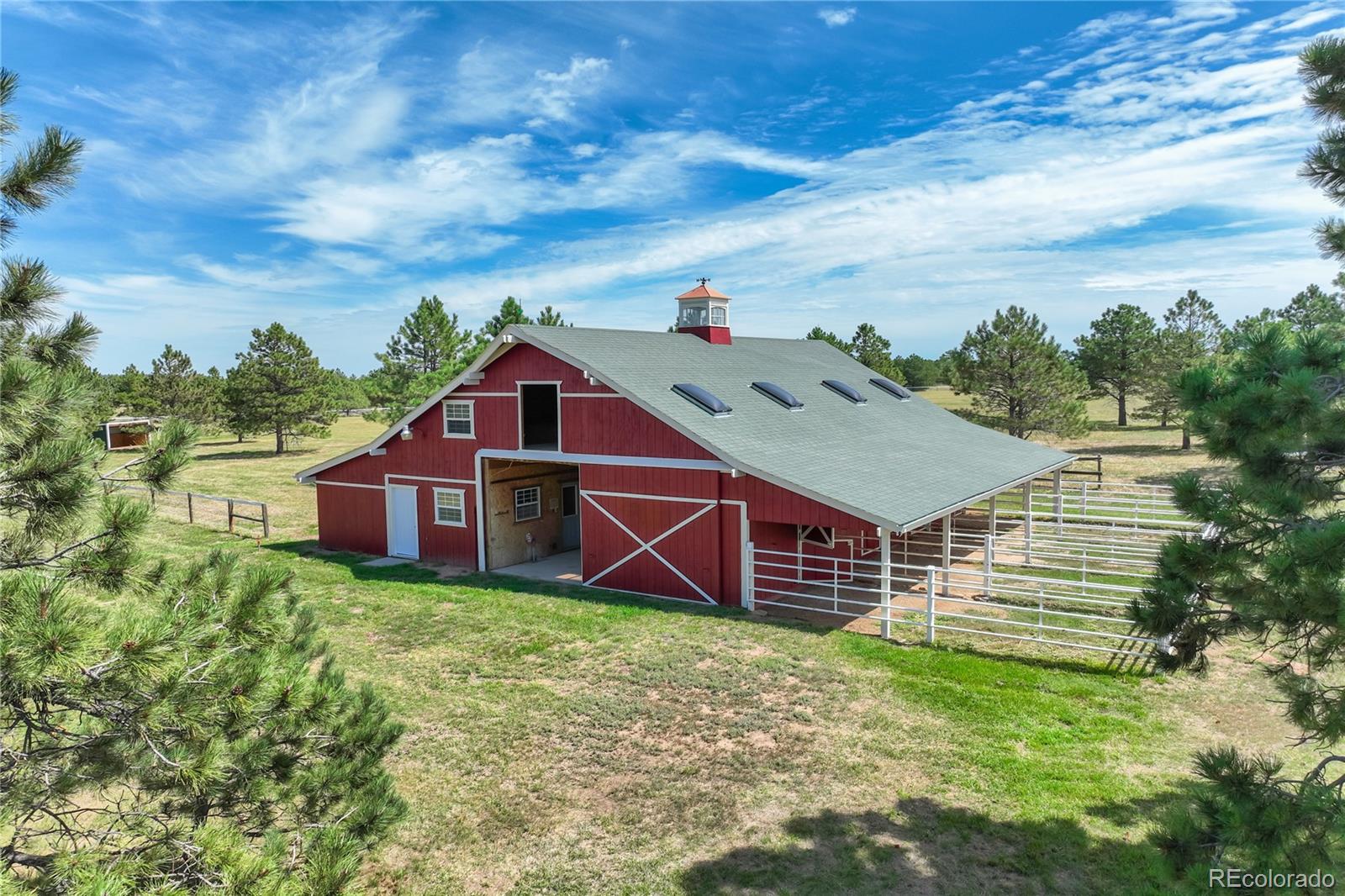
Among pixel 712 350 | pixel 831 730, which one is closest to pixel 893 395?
pixel 712 350

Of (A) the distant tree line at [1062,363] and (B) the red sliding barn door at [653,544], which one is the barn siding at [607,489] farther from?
(A) the distant tree line at [1062,363]

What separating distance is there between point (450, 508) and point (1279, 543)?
55.3ft

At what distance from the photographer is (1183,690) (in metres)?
10.3

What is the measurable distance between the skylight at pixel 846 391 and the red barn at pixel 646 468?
0.09 meters

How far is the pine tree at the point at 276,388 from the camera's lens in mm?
43031

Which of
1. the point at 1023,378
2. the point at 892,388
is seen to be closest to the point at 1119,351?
the point at 1023,378

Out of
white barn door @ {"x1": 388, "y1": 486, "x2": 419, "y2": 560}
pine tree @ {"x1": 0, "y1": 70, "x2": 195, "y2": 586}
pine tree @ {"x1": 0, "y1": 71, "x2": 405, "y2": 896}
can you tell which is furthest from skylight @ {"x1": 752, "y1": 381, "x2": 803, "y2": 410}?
pine tree @ {"x1": 0, "y1": 70, "x2": 195, "y2": 586}

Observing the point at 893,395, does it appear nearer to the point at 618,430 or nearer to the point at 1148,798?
the point at 618,430

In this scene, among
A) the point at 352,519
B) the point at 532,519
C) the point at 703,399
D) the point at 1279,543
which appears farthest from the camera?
the point at 352,519

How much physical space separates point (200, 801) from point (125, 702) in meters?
1.68

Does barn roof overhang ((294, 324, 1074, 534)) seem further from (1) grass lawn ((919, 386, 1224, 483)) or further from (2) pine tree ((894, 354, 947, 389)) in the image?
(2) pine tree ((894, 354, 947, 389))

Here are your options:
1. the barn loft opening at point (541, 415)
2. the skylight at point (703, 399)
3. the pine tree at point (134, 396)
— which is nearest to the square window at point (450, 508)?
the barn loft opening at point (541, 415)

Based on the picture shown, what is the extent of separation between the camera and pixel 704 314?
23625 millimetres

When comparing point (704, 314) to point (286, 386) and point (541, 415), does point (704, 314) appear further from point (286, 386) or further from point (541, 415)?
point (286, 386)
